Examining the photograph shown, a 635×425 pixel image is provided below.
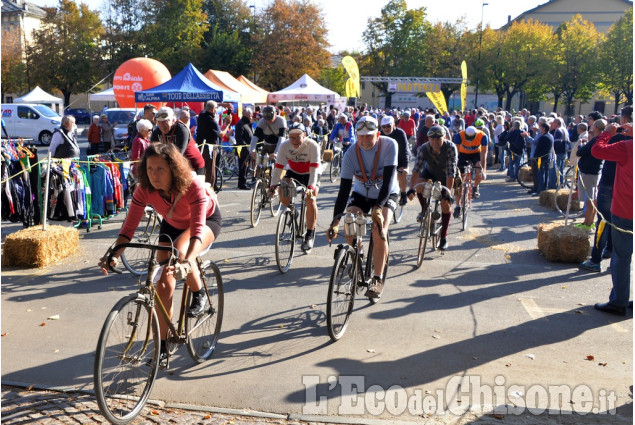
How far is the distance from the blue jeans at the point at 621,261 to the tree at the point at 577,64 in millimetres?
53913

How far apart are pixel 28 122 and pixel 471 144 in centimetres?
2572

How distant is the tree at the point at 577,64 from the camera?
2196 inches

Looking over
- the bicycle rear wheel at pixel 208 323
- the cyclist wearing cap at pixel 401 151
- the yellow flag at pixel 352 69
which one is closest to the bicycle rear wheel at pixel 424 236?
the cyclist wearing cap at pixel 401 151

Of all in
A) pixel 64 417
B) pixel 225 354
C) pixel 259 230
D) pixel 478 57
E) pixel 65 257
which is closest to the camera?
pixel 64 417

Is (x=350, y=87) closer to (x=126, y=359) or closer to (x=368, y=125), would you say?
(x=368, y=125)

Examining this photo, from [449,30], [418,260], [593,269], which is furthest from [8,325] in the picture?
[449,30]

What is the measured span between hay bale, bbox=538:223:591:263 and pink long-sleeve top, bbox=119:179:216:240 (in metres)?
5.93

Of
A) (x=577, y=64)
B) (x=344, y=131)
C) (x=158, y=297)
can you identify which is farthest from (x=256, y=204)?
(x=577, y=64)

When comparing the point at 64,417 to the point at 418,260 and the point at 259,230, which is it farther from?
the point at 259,230

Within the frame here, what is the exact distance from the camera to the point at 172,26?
5841cm

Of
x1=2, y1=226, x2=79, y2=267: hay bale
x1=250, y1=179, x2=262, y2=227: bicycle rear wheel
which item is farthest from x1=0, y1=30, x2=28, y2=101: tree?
x1=2, y1=226, x2=79, y2=267: hay bale

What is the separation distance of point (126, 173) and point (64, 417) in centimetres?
781

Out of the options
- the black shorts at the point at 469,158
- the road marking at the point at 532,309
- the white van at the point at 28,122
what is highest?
the white van at the point at 28,122

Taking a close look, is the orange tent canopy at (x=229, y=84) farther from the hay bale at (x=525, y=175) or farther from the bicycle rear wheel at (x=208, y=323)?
the bicycle rear wheel at (x=208, y=323)
